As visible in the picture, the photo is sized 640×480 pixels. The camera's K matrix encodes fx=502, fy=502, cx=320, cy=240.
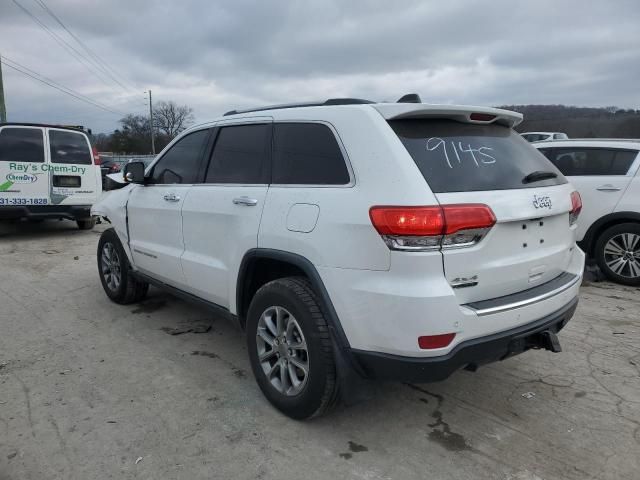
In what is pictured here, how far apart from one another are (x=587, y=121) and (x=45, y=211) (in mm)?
20207

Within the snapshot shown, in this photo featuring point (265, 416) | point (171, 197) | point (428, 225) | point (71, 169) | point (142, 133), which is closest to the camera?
point (428, 225)

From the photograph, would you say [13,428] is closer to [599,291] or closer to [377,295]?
[377,295]

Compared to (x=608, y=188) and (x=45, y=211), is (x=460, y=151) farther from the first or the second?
(x=45, y=211)

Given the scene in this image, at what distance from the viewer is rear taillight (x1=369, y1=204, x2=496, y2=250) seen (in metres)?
2.32

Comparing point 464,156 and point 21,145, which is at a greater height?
point 21,145

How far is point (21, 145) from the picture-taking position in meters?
8.91

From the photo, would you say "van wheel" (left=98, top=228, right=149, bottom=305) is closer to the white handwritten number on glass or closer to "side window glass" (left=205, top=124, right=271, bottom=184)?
"side window glass" (left=205, top=124, right=271, bottom=184)

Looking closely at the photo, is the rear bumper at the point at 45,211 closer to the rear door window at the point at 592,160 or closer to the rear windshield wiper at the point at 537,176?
the rear door window at the point at 592,160

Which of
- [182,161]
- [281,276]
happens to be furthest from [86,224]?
[281,276]

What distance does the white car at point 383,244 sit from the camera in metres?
2.37

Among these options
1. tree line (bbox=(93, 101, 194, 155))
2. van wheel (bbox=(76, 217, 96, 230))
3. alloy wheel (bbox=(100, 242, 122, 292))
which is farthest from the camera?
tree line (bbox=(93, 101, 194, 155))

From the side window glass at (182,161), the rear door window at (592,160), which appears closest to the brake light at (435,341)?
the side window glass at (182,161)

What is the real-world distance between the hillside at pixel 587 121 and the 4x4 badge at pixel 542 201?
1561 cm

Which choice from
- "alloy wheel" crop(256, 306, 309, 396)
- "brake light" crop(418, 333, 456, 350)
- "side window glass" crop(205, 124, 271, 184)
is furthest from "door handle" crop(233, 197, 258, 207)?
"brake light" crop(418, 333, 456, 350)
